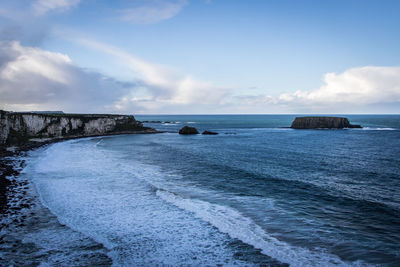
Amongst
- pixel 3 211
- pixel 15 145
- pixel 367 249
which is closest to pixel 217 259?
pixel 367 249

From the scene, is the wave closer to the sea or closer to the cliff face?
the sea

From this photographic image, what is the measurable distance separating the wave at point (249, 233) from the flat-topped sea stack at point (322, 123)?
121 meters

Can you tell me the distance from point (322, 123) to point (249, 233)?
12802 cm

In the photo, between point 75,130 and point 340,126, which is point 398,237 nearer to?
point 75,130

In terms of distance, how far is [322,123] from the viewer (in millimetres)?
125188

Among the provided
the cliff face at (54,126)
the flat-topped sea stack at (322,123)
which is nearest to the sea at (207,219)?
the cliff face at (54,126)

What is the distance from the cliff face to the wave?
52.6m

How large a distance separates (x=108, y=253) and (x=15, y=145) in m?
56.1

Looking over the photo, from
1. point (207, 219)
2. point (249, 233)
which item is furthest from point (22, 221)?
point (249, 233)

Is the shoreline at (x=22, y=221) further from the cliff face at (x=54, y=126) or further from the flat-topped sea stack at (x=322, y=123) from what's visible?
the flat-topped sea stack at (x=322, y=123)

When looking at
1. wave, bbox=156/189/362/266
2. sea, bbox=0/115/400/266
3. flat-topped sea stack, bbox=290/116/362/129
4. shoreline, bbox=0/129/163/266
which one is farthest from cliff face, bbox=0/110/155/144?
flat-topped sea stack, bbox=290/116/362/129

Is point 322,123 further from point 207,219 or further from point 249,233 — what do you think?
point 249,233

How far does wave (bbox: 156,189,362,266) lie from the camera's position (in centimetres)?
1049

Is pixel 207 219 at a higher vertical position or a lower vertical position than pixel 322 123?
lower
